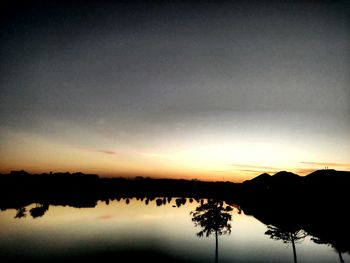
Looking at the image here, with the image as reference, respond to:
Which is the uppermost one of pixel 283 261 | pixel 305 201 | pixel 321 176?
pixel 321 176

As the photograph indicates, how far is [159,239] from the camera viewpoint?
2271 inches

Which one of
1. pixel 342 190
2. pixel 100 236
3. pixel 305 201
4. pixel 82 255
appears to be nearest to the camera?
pixel 82 255

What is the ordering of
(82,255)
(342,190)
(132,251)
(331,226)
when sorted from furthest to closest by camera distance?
(342,190)
(331,226)
(132,251)
(82,255)

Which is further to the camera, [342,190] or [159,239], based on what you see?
[342,190]

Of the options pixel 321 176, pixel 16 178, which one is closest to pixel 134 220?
pixel 321 176

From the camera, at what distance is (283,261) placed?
48.3 m

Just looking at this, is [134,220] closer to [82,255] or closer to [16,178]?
[82,255]

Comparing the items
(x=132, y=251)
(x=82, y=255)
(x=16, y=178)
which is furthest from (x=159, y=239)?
(x=16, y=178)

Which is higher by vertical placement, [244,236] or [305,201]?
[305,201]

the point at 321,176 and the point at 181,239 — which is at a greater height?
the point at 321,176

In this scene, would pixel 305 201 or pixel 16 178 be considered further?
pixel 16 178

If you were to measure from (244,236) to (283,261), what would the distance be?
61.8ft

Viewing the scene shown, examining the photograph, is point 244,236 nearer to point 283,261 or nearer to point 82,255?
point 283,261

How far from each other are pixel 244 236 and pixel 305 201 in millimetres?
Answer: 55603
